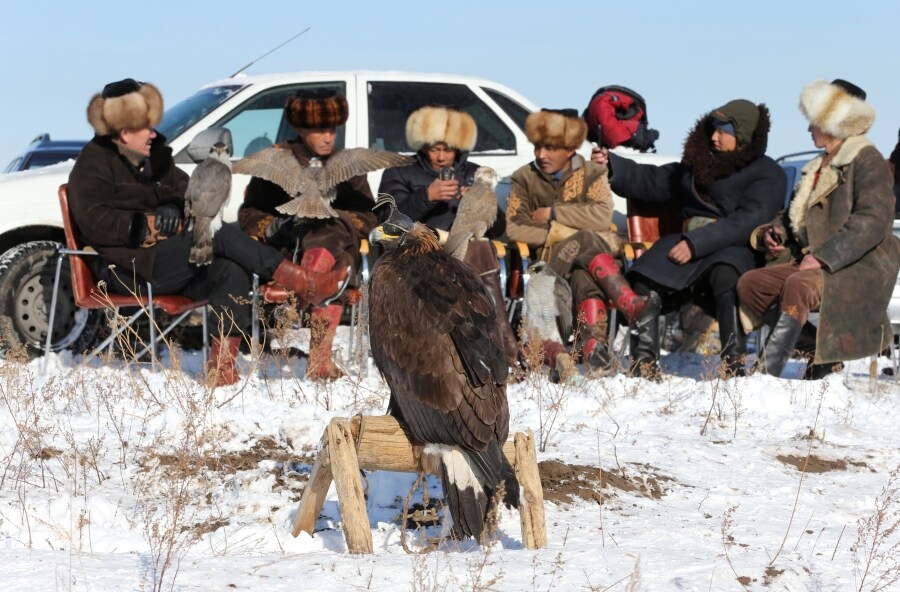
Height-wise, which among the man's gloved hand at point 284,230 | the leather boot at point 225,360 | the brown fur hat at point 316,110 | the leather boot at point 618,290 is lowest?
the leather boot at point 225,360

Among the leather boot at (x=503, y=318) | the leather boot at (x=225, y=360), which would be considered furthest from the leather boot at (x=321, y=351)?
the leather boot at (x=503, y=318)

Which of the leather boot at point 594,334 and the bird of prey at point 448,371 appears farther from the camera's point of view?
the leather boot at point 594,334

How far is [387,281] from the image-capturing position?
5043 mm

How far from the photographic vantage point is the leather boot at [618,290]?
857cm

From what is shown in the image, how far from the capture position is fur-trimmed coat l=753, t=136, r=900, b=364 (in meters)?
8.27

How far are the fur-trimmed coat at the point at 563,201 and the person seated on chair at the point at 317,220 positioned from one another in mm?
1014

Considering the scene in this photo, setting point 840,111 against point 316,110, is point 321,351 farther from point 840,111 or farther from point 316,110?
point 840,111

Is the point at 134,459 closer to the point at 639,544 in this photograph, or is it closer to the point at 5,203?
the point at 639,544

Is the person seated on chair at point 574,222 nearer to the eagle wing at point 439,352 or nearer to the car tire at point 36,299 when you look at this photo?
the car tire at point 36,299

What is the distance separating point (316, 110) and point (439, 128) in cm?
84

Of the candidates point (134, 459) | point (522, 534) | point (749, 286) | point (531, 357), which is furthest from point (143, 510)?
point (749, 286)

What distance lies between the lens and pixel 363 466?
4.86 meters

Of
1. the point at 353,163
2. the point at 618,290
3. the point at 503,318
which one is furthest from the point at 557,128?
the point at 503,318

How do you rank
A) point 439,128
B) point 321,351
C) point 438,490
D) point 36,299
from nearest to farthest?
Answer: point 438,490
point 321,351
point 439,128
point 36,299
